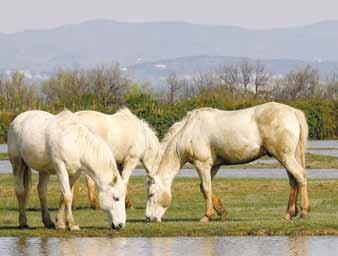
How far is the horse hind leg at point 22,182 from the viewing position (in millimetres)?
21516

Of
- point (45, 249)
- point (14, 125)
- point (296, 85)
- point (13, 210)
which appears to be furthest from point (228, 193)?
point (296, 85)

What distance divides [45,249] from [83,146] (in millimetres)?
2645

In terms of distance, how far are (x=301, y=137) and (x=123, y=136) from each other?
16.6ft

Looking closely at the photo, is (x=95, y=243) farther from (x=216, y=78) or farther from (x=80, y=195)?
(x=216, y=78)

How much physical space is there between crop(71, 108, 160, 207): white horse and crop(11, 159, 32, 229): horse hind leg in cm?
413

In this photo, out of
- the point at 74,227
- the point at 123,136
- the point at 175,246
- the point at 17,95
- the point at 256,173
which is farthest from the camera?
the point at 17,95

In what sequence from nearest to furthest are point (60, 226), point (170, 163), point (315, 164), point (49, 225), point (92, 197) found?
point (60, 226) < point (49, 225) < point (170, 163) < point (92, 197) < point (315, 164)

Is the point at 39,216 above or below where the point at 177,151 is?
below

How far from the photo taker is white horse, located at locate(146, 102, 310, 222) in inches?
877

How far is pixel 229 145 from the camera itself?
22.7 meters

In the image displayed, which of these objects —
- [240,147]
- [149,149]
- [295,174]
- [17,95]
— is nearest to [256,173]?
[149,149]

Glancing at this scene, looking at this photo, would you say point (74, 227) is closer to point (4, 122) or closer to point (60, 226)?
point (60, 226)

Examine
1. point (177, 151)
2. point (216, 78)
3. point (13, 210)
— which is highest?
point (177, 151)

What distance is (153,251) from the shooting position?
17750mm
